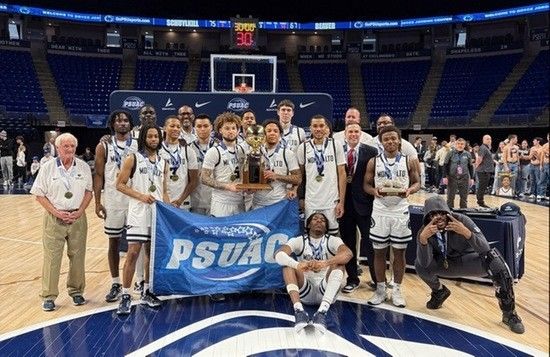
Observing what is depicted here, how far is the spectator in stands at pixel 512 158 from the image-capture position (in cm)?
1209

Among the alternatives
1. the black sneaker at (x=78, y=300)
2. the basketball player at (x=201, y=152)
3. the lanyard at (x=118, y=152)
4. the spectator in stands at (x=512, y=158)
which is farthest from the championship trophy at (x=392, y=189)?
the spectator in stands at (x=512, y=158)

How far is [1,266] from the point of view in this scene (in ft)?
18.8

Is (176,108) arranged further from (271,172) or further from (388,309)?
(388,309)

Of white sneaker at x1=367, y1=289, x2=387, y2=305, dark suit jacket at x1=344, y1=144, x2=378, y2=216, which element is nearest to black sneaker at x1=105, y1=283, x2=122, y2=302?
white sneaker at x1=367, y1=289, x2=387, y2=305

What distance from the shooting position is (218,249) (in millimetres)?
4461

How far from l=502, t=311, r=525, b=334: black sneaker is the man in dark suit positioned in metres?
1.36

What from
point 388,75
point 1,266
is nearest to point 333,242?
point 1,266

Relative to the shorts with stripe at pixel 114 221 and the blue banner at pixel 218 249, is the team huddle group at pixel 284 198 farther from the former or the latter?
the blue banner at pixel 218 249

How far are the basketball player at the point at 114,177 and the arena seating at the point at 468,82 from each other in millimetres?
18290

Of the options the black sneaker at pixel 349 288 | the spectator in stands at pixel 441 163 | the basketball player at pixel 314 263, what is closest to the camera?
the basketball player at pixel 314 263

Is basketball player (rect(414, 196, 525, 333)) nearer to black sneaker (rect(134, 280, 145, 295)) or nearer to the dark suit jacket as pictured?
the dark suit jacket

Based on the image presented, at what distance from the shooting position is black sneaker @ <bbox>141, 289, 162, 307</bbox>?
422cm

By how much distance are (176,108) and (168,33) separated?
21713mm

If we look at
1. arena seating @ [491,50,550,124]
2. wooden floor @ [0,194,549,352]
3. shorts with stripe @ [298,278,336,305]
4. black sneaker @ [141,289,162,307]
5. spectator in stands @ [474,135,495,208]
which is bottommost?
wooden floor @ [0,194,549,352]
